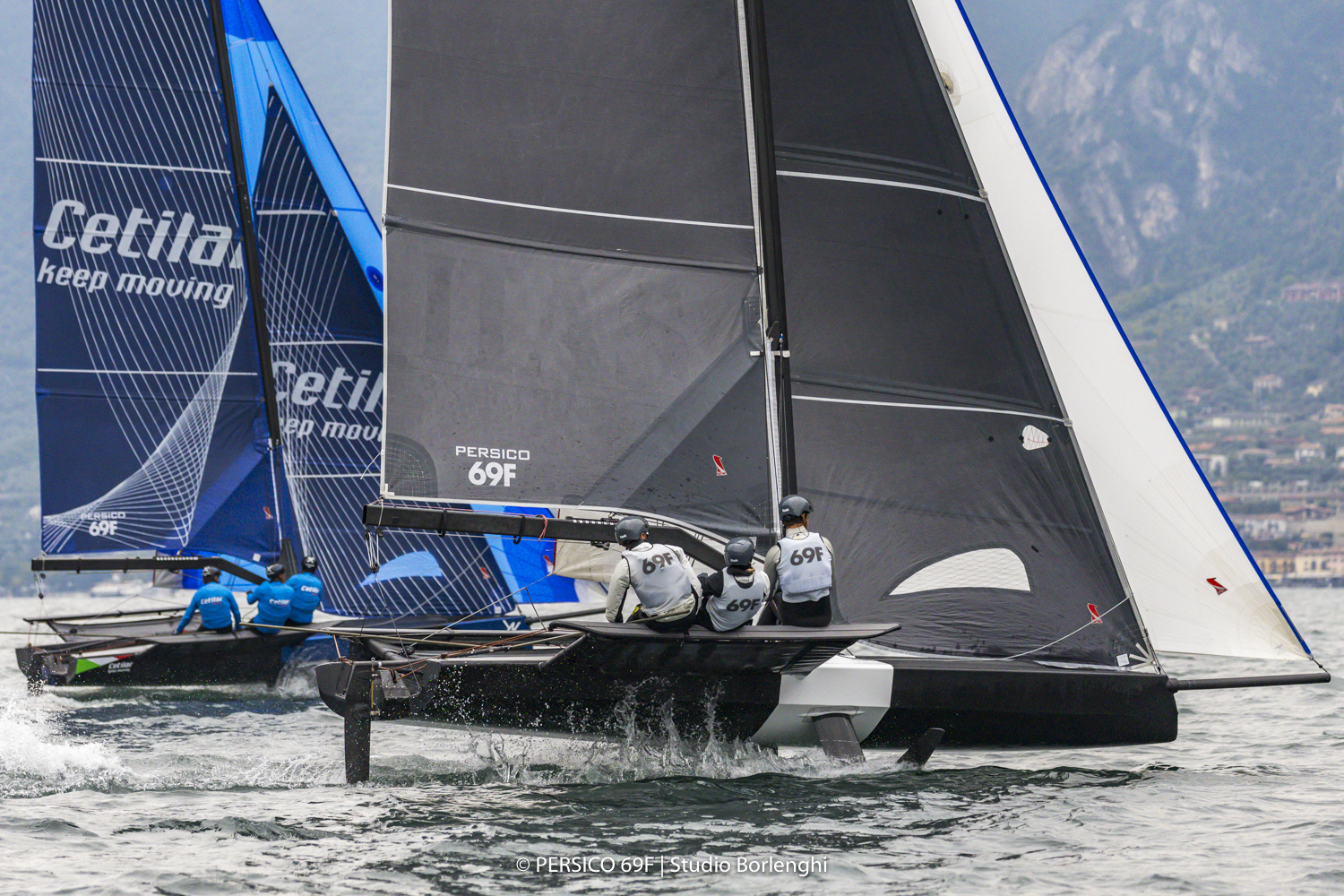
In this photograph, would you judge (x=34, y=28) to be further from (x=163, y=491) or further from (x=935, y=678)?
(x=935, y=678)

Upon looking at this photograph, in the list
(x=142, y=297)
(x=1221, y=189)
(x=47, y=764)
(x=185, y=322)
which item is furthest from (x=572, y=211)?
(x=1221, y=189)

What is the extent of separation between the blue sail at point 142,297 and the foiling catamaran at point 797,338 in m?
8.98

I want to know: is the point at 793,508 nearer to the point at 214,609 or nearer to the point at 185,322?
the point at 214,609

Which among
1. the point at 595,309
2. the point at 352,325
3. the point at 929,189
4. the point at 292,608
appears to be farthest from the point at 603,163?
the point at 352,325

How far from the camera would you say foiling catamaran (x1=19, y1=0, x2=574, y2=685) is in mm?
18156

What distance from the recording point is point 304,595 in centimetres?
1605

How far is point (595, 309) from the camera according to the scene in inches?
396

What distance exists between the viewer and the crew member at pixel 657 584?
8.66 m

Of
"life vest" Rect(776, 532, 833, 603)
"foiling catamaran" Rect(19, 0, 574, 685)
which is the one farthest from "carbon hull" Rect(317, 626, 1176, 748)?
"foiling catamaran" Rect(19, 0, 574, 685)

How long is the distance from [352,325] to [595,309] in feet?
29.8

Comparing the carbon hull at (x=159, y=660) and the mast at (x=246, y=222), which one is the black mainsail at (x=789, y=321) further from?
the mast at (x=246, y=222)

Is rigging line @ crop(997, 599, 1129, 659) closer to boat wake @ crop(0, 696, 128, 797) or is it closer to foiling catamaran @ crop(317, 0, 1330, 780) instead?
foiling catamaran @ crop(317, 0, 1330, 780)

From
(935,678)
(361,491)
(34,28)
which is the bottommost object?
(935,678)

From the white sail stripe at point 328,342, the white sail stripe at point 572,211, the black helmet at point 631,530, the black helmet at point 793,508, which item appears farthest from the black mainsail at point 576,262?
the white sail stripe at point 328,342
